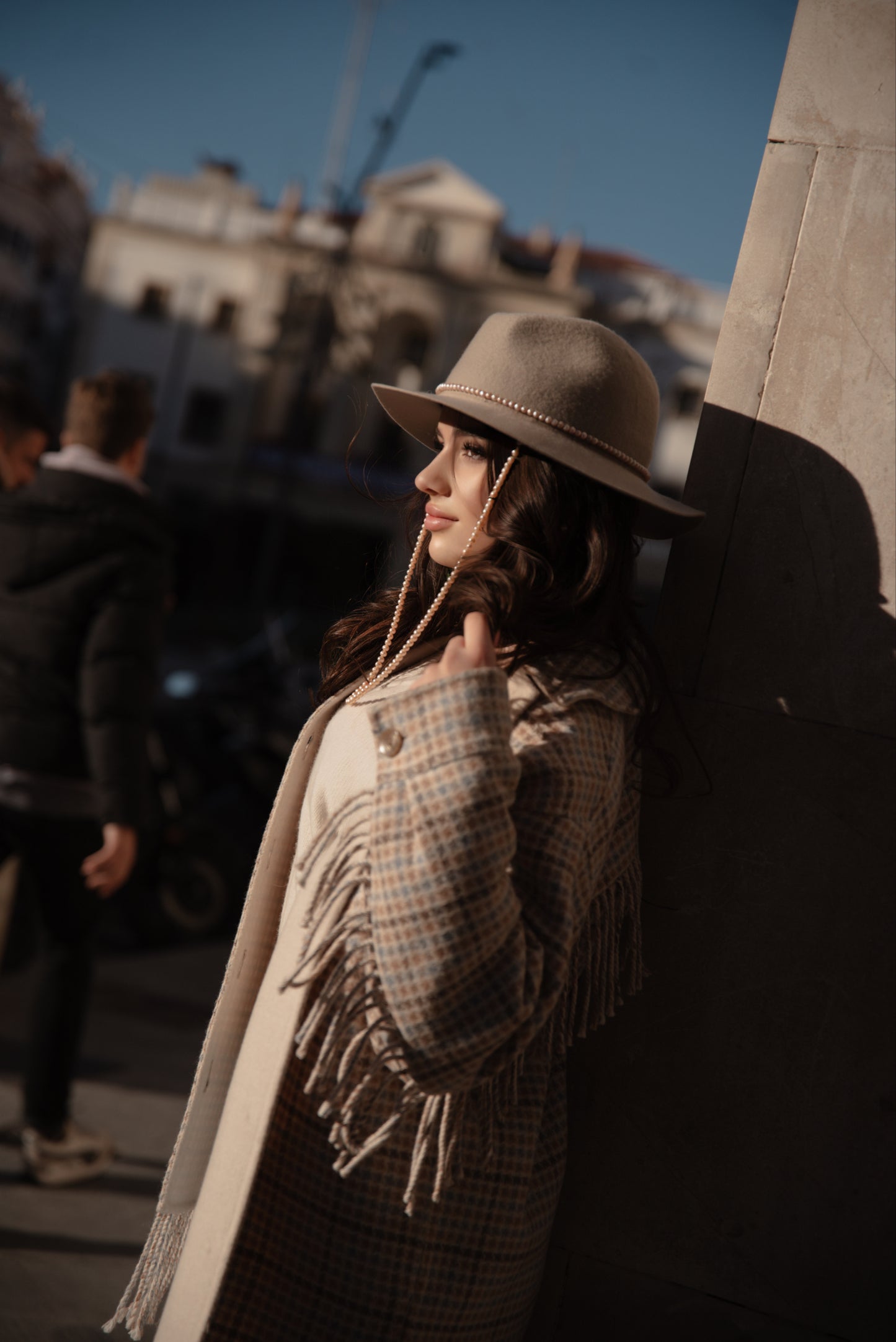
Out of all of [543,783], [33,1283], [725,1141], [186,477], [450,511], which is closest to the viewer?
[543,783]

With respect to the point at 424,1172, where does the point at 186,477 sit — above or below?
above

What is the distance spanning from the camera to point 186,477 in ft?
117

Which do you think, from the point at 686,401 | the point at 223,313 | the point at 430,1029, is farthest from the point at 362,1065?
the point at 223,313

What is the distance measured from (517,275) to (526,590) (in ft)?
120

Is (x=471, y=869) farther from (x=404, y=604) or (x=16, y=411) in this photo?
(x=16, y=411)

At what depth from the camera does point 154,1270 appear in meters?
1.86

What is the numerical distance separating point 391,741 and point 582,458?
0.48 meters

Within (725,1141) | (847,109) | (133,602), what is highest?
(847,109)

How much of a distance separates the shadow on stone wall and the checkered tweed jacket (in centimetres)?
20

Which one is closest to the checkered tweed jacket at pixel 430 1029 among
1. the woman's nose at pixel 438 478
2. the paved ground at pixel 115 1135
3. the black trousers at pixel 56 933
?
the woman's nose at pixel 438 478

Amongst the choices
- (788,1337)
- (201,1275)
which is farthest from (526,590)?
(788,1337)

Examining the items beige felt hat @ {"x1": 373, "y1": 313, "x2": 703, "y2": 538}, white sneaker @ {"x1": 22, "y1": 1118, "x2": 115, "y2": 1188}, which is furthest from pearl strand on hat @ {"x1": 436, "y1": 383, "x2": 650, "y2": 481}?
white sneaker @ {"x1": 22, "y1": 1118, "x2": 115, "y2": 1188}

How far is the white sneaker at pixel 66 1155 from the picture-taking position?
10.1 ft

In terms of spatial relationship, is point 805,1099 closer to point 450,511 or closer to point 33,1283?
point 450,511
